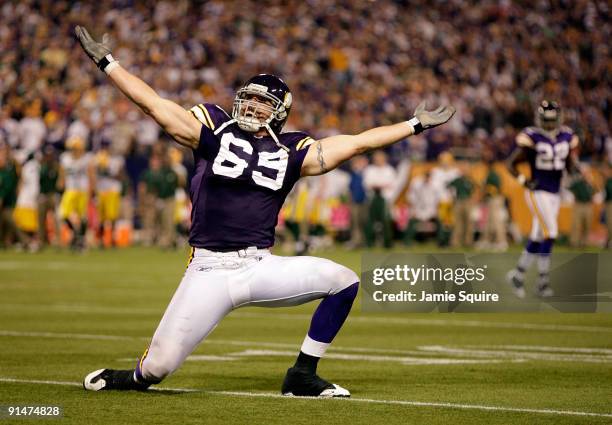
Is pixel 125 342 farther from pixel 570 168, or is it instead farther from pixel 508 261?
pixel 508 261

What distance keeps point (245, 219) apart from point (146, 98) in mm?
805

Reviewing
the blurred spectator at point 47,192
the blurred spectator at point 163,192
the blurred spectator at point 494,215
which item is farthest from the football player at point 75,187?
the blurred spectator at point 494,215

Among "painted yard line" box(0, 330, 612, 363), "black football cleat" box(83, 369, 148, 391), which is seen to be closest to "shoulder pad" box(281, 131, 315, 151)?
"black football cleat" box(83, 369, 148, 391)

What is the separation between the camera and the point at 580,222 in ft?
89.5

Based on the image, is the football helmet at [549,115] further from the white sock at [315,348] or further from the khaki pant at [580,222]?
the khaki pant at [580,222]

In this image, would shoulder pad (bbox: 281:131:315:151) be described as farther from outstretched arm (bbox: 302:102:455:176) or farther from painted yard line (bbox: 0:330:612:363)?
painted yard line (bbox: 0:330:612:363)

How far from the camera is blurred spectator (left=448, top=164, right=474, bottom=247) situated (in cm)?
2720

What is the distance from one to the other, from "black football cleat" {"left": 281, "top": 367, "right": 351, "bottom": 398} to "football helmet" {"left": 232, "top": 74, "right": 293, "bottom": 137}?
1.30 m

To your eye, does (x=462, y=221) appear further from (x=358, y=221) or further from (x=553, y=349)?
(x=553, y=349)

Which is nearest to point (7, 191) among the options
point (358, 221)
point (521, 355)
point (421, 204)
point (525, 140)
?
point (358, 221)

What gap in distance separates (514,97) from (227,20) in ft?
23.5

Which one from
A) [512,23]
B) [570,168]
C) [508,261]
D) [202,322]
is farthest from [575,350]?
[512,23]

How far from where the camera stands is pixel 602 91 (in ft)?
104

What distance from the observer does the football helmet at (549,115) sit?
1423 centimetres
